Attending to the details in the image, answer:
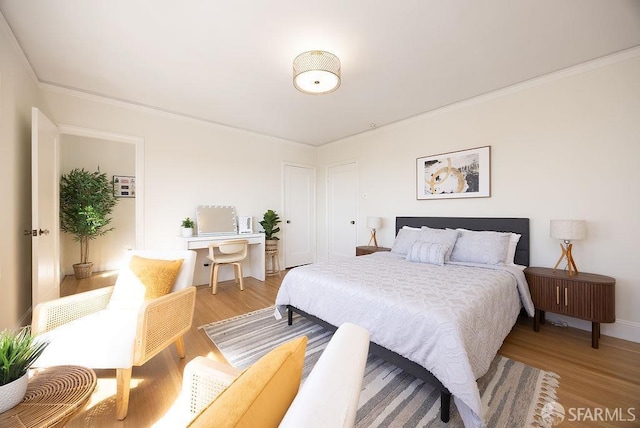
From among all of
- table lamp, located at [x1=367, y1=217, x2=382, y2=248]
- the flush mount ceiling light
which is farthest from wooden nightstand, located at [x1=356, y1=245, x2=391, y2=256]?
the flush mount ceiling light

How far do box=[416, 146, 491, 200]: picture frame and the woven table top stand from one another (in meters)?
3.74

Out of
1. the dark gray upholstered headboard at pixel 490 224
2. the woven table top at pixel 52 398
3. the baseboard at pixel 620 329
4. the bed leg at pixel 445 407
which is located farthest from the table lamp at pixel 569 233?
the woven table top at pixel 52 398

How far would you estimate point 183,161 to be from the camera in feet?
12.5

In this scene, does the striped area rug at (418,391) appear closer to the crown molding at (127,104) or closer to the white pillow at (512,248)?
the white pillow at (512,248)

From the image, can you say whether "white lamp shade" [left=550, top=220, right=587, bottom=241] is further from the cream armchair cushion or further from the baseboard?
the cream armchair cushion

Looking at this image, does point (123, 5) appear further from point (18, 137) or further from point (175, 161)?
point (175, 161)

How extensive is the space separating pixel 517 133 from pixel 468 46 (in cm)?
131

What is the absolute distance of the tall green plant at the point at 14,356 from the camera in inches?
33.1

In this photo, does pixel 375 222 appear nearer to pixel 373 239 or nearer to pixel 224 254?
pixel 373 239

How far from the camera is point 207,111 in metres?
3.62

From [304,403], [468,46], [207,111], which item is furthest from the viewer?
[207,111]

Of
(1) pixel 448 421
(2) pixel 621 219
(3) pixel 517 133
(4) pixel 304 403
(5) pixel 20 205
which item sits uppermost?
(3) pixel 517 133

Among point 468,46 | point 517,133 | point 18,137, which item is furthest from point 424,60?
point 18,137

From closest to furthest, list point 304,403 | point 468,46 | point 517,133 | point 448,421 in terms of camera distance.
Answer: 1. point 304,403
2. point 448,421
3. point 468,46
4. point 517,133
